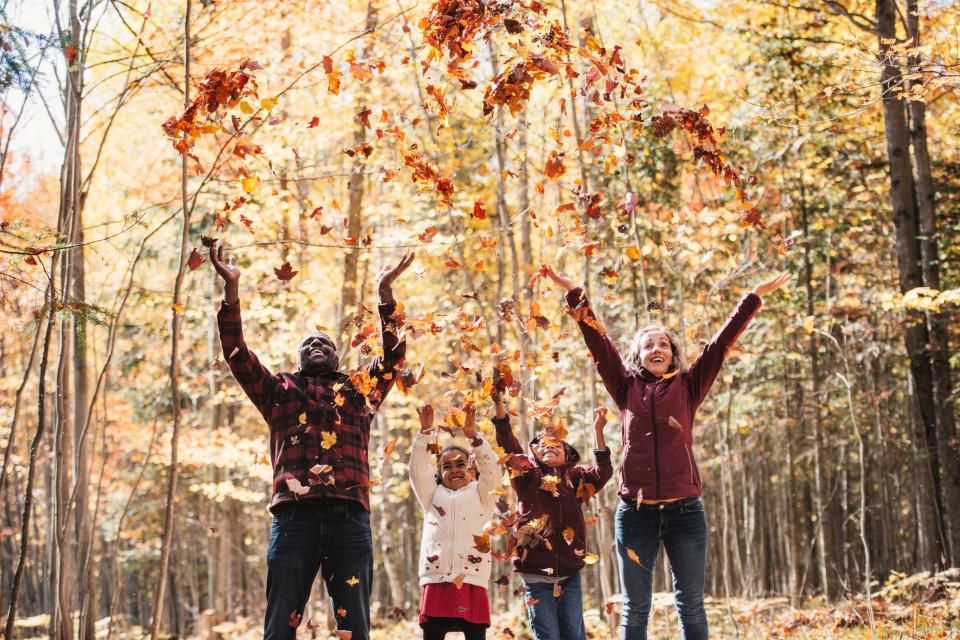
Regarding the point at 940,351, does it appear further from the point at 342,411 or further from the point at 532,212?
the point at 342,411

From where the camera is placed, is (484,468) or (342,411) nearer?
(342,411)

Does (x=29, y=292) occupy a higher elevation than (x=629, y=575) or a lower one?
higher

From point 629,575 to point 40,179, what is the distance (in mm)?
13079

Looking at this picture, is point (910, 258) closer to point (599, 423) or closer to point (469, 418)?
point (599, 423)

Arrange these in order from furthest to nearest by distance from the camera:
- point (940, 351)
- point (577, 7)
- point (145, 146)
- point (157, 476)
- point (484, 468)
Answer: point (157, 476), point (145, 146), point (577, 7), point (940, 351), point (484, 468)

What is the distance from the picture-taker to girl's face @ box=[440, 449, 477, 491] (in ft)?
14.0

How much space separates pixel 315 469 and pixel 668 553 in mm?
1600

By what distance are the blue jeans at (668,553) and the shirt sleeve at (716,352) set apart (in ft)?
1.73

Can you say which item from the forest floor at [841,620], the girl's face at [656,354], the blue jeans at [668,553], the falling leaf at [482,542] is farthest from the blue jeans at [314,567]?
the forest floor at [841,620]

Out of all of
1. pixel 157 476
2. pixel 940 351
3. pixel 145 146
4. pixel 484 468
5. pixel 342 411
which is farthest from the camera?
pixel 157 476

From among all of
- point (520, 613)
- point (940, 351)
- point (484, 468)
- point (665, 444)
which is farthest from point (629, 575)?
point (940, 351)

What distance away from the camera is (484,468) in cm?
416

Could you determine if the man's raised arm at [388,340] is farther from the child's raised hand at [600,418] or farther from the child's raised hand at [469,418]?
the child's raised hand at [600,418]

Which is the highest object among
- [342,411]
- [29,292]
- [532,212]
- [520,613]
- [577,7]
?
[577,7]
